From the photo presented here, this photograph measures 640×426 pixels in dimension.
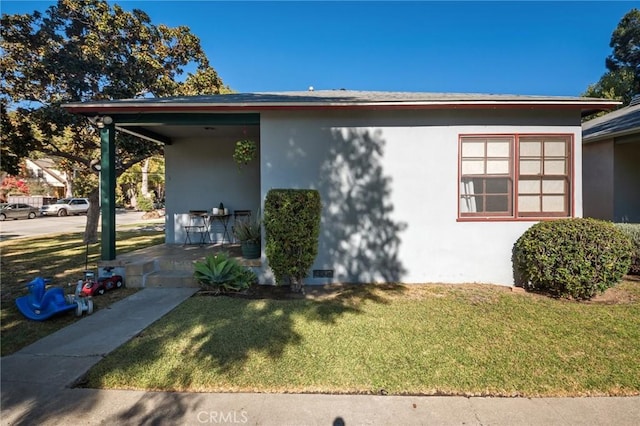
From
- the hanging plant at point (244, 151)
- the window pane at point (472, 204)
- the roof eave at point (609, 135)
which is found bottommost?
the window pane at point (472, 204)

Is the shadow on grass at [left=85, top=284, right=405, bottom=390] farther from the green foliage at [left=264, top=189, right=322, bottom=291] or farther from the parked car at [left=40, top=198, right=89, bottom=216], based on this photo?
the parked car at [left=40, top=198, right=89, bottom=216]

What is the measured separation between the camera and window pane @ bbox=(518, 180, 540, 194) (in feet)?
20.0

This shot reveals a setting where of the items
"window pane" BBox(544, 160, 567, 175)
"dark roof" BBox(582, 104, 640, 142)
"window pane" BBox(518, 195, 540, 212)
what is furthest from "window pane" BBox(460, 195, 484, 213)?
"dark roof" BBox(582, 104, 640, 142)

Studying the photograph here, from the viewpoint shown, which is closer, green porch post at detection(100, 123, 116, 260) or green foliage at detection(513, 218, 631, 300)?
green foliage at detection(513, 218, 631, 300)

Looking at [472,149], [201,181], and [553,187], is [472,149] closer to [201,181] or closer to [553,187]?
[553,187]

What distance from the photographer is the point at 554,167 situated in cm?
609

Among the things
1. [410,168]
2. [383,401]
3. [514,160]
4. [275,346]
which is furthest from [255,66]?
[383,401]

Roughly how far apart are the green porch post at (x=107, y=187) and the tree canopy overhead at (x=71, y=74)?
4225 millimetres

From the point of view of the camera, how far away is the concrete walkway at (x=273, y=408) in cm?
238

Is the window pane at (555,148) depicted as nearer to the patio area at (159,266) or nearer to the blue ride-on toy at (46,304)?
the patio area at (159,266)

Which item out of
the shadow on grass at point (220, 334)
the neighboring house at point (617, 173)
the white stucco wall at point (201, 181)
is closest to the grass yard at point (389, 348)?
the shadow on grass at point (220, 334)

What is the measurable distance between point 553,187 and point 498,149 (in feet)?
4.25

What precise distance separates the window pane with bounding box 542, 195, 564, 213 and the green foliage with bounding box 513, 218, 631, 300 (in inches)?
30.4

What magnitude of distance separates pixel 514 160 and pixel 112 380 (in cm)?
688
